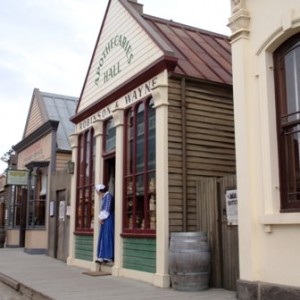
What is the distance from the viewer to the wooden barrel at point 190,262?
324 inches

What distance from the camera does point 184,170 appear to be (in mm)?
9398

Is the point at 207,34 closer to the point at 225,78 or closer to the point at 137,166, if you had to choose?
the point at 225,78

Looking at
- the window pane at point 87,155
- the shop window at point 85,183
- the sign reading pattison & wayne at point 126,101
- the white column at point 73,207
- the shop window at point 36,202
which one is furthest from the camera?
the shop window at point 36,202

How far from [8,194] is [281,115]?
65.1ft

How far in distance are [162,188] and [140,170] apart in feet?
4.17

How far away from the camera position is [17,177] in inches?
803

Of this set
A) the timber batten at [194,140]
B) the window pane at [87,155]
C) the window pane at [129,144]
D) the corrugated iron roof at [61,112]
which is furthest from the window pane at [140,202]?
the corrugated iron roof at [61,112]

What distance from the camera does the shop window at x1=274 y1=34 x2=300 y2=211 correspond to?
6.52 metres

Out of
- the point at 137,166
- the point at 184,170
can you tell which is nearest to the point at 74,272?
the point at 137,166

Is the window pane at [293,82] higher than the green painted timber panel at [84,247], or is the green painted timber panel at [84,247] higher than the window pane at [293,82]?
the window pane at [293,82]

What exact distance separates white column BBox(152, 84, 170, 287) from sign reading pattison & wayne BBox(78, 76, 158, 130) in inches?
16.0

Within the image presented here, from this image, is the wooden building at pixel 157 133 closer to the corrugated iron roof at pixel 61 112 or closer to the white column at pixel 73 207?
the white column at pixel 73 207

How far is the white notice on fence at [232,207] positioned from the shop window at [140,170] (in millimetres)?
1886

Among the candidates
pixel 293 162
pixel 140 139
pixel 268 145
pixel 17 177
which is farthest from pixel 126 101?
pixel 17 177
